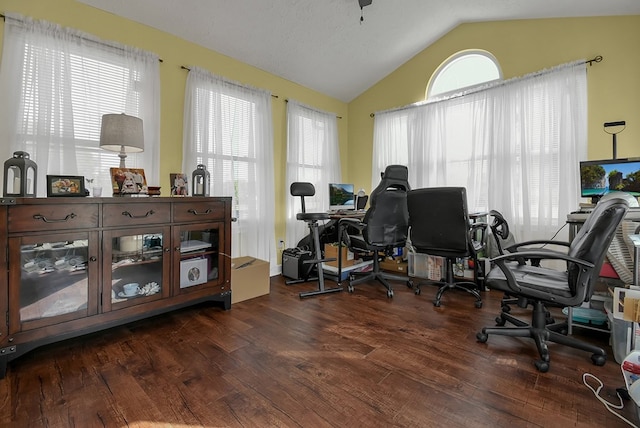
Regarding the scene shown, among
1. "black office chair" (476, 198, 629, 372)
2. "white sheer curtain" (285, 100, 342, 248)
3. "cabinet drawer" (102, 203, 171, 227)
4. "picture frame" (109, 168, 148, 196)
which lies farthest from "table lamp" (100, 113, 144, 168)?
"black office chair" (476, 198, 629, 372)

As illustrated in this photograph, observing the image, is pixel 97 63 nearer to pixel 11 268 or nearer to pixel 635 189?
pixel 11 268

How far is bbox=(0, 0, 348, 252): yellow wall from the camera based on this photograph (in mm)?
2275

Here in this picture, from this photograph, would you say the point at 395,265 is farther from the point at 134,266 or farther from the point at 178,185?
the point at 134,266

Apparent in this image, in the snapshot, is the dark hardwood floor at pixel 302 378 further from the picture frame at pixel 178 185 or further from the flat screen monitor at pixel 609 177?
the flat screen monitor at pixel 609 177

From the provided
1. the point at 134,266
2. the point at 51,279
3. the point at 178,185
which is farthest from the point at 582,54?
the point at 51,279

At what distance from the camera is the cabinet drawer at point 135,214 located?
1.90 meters

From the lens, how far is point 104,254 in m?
1.88

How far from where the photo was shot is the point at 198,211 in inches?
92.7

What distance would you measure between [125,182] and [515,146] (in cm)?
391

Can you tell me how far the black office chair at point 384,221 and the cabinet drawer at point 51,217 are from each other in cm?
204

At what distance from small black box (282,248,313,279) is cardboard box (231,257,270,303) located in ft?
1.76

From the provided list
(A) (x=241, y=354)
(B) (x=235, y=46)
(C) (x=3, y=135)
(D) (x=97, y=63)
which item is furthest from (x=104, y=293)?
(B) (x=235, y=46)

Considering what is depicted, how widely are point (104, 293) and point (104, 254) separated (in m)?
0.26

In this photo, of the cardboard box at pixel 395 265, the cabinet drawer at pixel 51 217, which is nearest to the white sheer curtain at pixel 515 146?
the cardboard box at pixel 395 265
